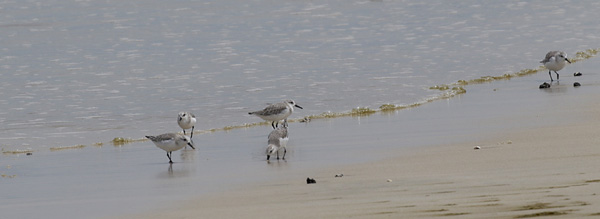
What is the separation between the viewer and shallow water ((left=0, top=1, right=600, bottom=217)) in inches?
562

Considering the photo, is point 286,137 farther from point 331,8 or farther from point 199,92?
point 331,8

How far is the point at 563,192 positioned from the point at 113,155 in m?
8.93

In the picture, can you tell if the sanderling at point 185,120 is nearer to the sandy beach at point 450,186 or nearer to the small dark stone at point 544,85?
the sandy beach at point 450,186

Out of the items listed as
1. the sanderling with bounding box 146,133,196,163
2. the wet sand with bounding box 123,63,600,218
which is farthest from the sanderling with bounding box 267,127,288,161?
the sanderling with bounding box 146,133,196,163

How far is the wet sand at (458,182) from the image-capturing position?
9086 millimetres

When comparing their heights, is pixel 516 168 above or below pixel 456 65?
below

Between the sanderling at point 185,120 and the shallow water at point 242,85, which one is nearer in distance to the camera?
the shallow water at point 242,85

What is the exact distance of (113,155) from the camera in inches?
657

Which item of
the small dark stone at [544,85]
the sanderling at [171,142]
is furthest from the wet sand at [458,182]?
the small dark stone at [544,85]

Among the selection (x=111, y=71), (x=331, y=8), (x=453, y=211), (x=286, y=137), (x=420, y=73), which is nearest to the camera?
(x=453, y=211)

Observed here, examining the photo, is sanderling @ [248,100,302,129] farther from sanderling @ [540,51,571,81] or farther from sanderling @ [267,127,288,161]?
sanderling @ [540,51,571,81]

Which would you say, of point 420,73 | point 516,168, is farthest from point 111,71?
point 516,168

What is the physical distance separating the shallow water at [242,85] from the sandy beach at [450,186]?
82cm

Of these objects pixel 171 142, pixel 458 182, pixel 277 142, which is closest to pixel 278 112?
pixel 171 142
